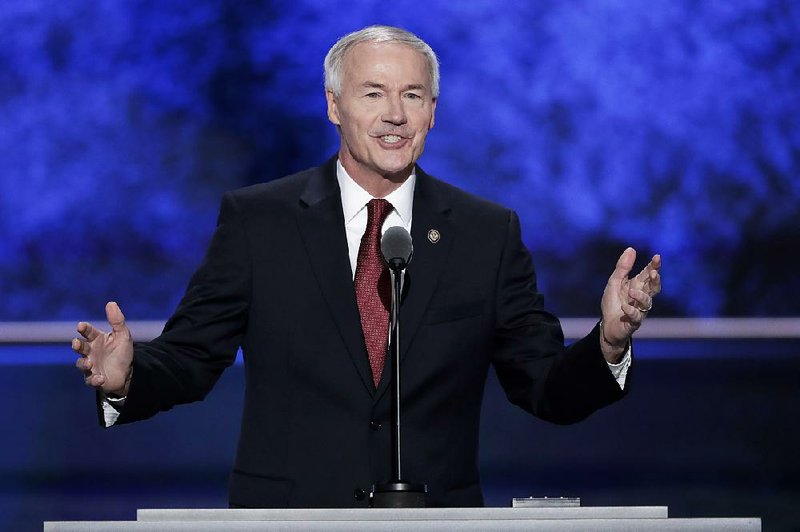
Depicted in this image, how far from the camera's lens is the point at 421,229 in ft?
7.72

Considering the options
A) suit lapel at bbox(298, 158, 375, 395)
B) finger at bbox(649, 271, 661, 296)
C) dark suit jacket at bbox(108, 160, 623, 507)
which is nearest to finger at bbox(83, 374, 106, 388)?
dark suit jacket at bbox(108, 160, 623, 507)

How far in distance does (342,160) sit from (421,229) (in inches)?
8.4

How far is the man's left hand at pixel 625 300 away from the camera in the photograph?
1.90 m

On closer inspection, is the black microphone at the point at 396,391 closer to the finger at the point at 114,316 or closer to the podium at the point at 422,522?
the podium at the point at 422,522

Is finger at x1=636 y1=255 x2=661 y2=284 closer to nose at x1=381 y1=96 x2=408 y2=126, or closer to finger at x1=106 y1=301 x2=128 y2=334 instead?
nose at x1=381 y1=96 x2=408 y2=126

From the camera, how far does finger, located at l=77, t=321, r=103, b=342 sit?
183 centimetres

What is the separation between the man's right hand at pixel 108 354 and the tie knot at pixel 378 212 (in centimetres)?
55

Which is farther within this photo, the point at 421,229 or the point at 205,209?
the point at 205,209

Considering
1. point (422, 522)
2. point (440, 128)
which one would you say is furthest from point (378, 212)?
point (440, 128)

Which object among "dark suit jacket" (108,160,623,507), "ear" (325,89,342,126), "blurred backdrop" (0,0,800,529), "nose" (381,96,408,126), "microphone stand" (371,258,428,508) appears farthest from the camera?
"blurred backdrop" (0,0,800,529)

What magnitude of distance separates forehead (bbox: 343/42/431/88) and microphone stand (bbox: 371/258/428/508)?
0.56 meters

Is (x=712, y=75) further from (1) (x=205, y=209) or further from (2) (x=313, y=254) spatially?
(2) (x=313, y=254)

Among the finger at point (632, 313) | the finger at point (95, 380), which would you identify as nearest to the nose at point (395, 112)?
the finger at point (632, 313)

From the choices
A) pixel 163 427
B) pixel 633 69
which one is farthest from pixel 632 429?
pixel 163 427
